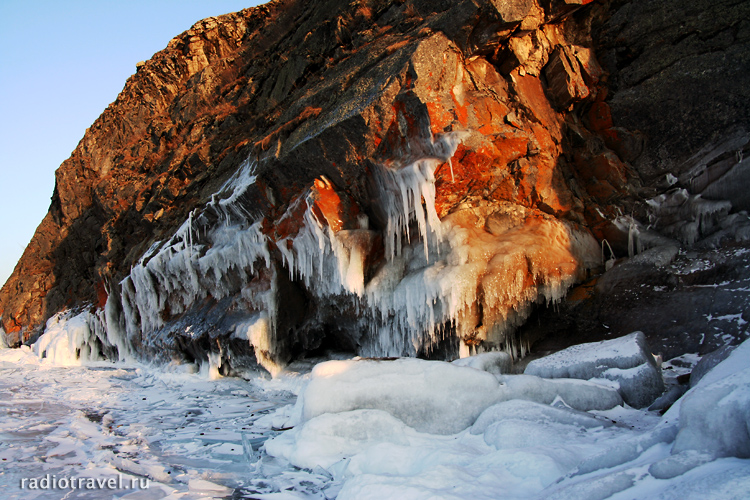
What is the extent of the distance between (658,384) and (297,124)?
819 centimetres

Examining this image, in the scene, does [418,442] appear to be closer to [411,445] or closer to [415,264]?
[411,445]

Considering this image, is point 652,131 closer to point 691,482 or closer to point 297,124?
point 297,124

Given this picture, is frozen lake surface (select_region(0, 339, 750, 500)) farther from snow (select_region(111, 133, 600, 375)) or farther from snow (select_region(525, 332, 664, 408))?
snow (select_region(111, 133, 600, 375))

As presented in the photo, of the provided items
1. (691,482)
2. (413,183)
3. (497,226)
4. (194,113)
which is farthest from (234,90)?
(691,482)

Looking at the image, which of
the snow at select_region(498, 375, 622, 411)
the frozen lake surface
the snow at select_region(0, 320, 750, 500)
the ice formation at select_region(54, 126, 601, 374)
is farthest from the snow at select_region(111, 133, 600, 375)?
the snow at select_region(498, 375, 622, 411)

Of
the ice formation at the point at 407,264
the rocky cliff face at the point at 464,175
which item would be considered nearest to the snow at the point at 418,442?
the ice formation at the point at 407,264

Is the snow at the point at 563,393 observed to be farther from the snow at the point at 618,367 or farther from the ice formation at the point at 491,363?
the ice formation at the point at 491,363

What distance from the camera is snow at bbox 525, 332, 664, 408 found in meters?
4.98

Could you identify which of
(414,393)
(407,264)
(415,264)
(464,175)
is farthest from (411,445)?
(464,175)

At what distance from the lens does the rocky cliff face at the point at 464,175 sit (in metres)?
8.17

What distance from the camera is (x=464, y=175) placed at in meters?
8.63

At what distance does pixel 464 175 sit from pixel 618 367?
4.52 meters

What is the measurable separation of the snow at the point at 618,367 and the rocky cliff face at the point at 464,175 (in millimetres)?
2236

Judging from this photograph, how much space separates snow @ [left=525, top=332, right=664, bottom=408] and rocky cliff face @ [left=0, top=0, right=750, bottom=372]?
2.24m
